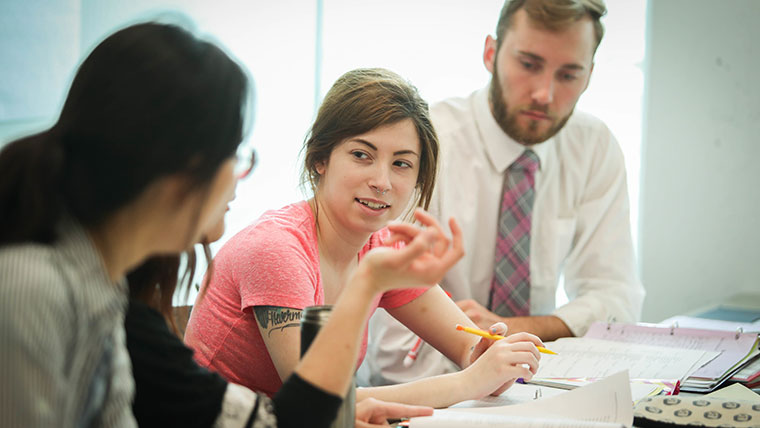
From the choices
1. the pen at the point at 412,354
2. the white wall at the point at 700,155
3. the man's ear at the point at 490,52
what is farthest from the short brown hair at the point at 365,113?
the white wall at the point at 700,155

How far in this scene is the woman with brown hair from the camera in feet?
3.85

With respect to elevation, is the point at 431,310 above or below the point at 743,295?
above

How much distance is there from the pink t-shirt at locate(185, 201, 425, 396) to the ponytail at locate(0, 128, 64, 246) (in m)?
0.60

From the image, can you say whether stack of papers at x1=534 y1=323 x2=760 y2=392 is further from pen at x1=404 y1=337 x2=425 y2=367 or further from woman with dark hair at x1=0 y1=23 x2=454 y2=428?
woman with dark hair at x1=0 y1=23 x2=454 y2=428

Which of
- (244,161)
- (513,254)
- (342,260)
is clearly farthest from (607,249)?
(244,161)

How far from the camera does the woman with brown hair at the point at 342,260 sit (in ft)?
3.85

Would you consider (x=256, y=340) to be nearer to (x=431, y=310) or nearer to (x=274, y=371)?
(x=274, y=371)

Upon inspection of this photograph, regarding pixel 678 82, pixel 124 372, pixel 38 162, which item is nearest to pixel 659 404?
pixel 124 372

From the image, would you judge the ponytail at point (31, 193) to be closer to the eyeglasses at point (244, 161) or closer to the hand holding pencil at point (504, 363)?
the eyeglasses at point (244, 161)

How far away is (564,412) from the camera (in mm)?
1029

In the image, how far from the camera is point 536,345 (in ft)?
4.39

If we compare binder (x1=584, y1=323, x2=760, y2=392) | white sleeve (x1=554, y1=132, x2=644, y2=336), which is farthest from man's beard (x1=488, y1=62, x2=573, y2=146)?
binder (x1=584, y1=323, x2=760, y2=392)

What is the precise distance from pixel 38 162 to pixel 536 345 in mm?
1001

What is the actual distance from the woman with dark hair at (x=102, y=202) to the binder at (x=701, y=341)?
105 cm
